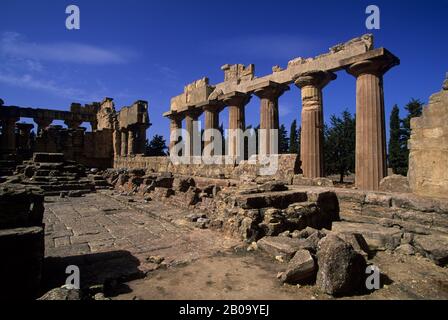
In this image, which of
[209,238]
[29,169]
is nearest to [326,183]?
[209,238]

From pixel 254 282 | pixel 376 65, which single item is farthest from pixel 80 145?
pixel 254 282

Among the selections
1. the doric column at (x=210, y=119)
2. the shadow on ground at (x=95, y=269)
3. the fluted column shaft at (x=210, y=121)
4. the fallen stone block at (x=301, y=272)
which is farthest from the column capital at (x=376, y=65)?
the shadow on ground at (x=95, y=269)

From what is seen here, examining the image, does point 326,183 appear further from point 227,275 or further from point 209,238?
point 227,275

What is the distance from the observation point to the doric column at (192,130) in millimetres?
16812

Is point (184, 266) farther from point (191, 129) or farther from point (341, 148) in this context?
point (341, 148)

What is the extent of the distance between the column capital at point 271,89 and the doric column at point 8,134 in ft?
79.5

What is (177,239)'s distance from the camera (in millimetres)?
4562

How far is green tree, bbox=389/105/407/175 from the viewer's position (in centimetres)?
2343

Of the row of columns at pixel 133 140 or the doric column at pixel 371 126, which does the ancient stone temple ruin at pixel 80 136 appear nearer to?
the row of columns at pixel 133 140

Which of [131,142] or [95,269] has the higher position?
[131,142]

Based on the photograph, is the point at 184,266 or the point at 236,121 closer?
the point at 184,266

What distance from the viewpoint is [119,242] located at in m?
4.47

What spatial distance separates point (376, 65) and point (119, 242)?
831cm
